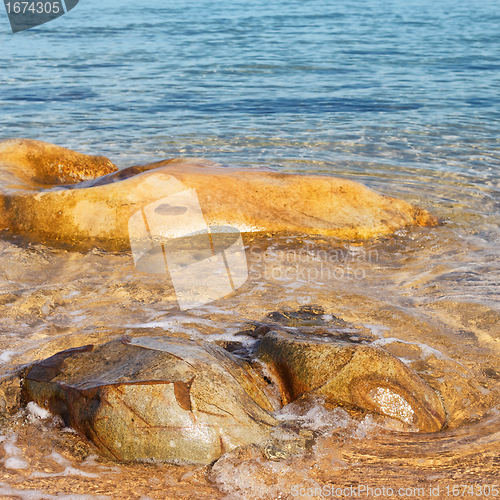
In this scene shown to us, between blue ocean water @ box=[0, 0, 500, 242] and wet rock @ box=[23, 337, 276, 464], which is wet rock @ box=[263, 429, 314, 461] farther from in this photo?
blue ocean water @ box=[0, 0, 500, 242]

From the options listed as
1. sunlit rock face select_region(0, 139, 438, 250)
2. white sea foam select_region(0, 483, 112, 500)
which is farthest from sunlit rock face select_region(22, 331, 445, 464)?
sunlit rock face select_region(0, 139, 438, 250)

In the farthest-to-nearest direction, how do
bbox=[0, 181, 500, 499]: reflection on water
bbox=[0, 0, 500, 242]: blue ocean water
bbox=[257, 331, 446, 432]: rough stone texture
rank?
bbox=[0, 0, 500, 242]: blue ocean water < bbox=[257, 331, 446, 432]: rough stone texture < bbox=[0, 181, 500, 499]: reflection on water

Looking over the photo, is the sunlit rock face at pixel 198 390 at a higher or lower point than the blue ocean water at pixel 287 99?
higher

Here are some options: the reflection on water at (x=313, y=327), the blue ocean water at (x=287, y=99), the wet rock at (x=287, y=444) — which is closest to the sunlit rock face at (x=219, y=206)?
the reflection on water at (x=313, y=327)

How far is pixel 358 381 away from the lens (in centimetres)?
282

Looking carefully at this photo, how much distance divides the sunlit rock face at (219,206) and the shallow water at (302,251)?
24 centimetres

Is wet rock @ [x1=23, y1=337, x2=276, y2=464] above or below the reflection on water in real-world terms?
above

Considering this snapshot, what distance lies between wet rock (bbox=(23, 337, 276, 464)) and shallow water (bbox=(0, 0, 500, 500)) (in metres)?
0.09

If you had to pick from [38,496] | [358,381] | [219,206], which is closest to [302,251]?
[219,206]

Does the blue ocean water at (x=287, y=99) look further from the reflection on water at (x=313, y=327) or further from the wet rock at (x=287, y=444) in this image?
the wet rock at (x=287, y=444)

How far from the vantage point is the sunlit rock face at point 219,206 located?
5238 mm

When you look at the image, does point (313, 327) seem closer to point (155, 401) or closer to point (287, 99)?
point (155, 401)

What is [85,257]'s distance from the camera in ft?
15.8

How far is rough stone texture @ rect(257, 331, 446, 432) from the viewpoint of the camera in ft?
9.02
